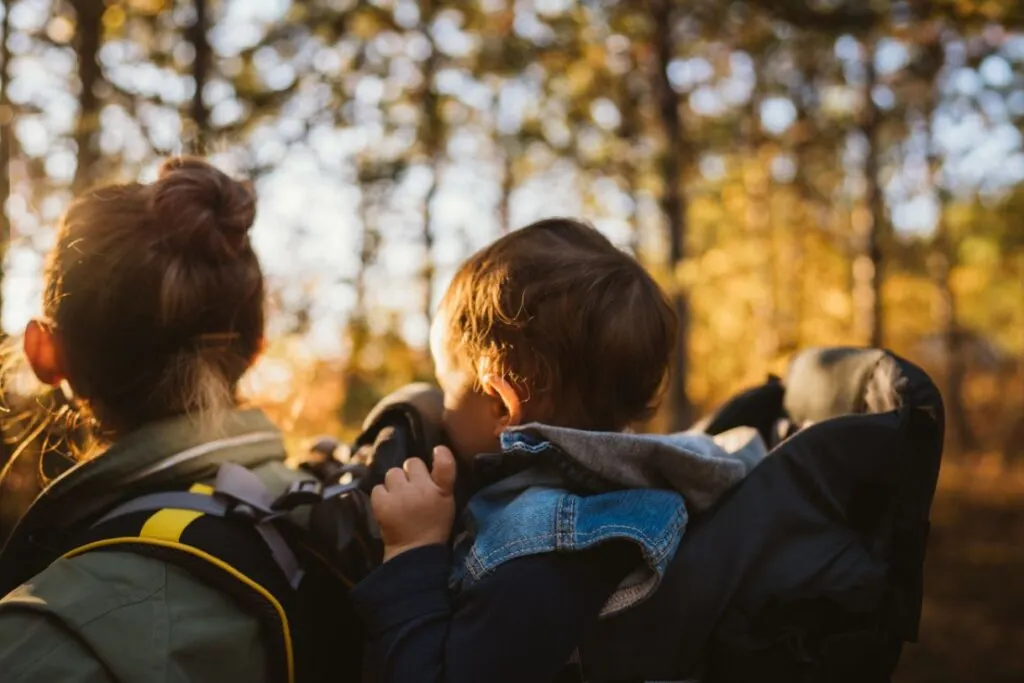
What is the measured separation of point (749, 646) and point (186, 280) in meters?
1.25

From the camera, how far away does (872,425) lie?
5.53ft

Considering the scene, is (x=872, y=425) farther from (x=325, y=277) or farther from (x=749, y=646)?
(x=325, y=277)

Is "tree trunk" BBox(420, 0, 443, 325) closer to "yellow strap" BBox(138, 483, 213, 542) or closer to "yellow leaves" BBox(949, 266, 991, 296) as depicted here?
"yellow strap" BBox(138, 483, 213, 542)

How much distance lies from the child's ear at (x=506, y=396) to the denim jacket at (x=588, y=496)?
12 cm

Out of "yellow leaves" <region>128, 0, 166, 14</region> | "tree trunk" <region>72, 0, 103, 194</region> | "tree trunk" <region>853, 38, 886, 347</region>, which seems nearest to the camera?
"tree trunk" <region>72, 0, 103, 194</region>

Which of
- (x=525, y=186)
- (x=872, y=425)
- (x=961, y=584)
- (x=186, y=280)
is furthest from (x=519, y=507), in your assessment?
(x=525, y=186)

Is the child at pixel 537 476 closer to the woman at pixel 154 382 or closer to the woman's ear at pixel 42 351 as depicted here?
the woman at pixel 154 382

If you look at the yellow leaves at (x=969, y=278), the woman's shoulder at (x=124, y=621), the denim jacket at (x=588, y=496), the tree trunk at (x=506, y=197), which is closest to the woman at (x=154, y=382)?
the woman's shoulder at (x=124, y=621)

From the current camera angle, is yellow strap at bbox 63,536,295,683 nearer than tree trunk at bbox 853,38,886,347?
Yes

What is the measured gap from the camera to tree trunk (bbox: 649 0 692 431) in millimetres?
7234

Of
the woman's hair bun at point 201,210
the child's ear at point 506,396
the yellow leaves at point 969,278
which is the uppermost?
the woman's hair bun at point 201,210

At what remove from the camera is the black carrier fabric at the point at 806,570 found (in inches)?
61.5

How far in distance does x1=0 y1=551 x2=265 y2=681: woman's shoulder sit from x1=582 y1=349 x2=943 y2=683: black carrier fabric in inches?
24.9

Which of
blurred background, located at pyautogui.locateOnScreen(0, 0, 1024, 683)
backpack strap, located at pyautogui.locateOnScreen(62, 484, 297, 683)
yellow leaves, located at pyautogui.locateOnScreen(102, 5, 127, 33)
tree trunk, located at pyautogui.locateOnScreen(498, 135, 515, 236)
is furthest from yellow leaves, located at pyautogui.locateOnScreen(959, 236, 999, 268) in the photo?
backpack strap, located at pyautogui.locateOnScreen(62, 484, 297, 683)
